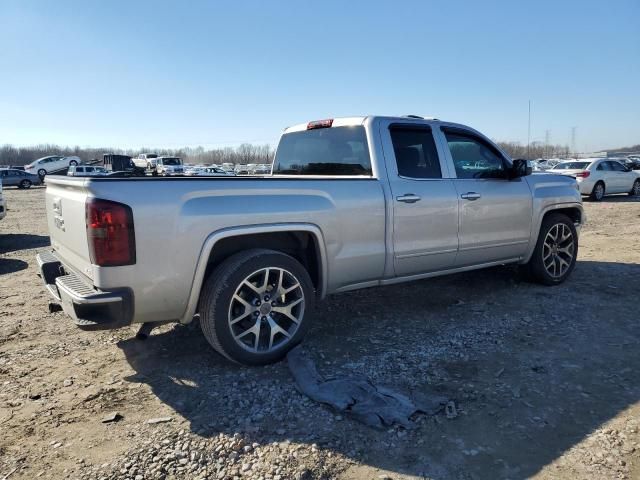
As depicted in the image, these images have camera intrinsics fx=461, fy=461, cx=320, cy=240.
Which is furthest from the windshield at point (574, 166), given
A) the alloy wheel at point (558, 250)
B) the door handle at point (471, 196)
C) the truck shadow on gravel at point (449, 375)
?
the door handle at point (471, 196)

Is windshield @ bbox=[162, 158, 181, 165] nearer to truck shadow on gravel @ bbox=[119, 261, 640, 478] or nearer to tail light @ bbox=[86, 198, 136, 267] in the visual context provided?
truck shadow on gravel @ bbox=[119, 261, 640, 478]

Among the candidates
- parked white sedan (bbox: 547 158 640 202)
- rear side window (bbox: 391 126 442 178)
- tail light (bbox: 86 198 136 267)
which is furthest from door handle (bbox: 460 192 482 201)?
parked white sedan (bbox: 547 158 640 202)

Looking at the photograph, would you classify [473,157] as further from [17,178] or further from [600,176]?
[17,178]

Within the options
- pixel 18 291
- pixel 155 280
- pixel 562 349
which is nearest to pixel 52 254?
pixel 155 280

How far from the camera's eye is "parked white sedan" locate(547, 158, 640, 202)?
1761 centimetres

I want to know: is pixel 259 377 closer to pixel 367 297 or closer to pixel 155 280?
pixel 155 280

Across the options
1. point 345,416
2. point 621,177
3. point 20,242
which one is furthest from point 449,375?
point 621,177

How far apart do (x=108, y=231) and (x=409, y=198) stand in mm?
2513

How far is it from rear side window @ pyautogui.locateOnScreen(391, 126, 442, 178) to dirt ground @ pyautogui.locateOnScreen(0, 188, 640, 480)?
144 cm

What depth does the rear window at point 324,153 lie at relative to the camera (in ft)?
14.2

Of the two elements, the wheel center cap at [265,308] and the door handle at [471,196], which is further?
the door handle at [471,196]

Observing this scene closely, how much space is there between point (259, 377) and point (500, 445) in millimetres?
1656

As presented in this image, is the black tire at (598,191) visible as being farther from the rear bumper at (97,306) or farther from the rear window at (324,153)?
the rear bumper at (97,306)

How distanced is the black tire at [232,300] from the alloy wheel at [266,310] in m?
0.02
